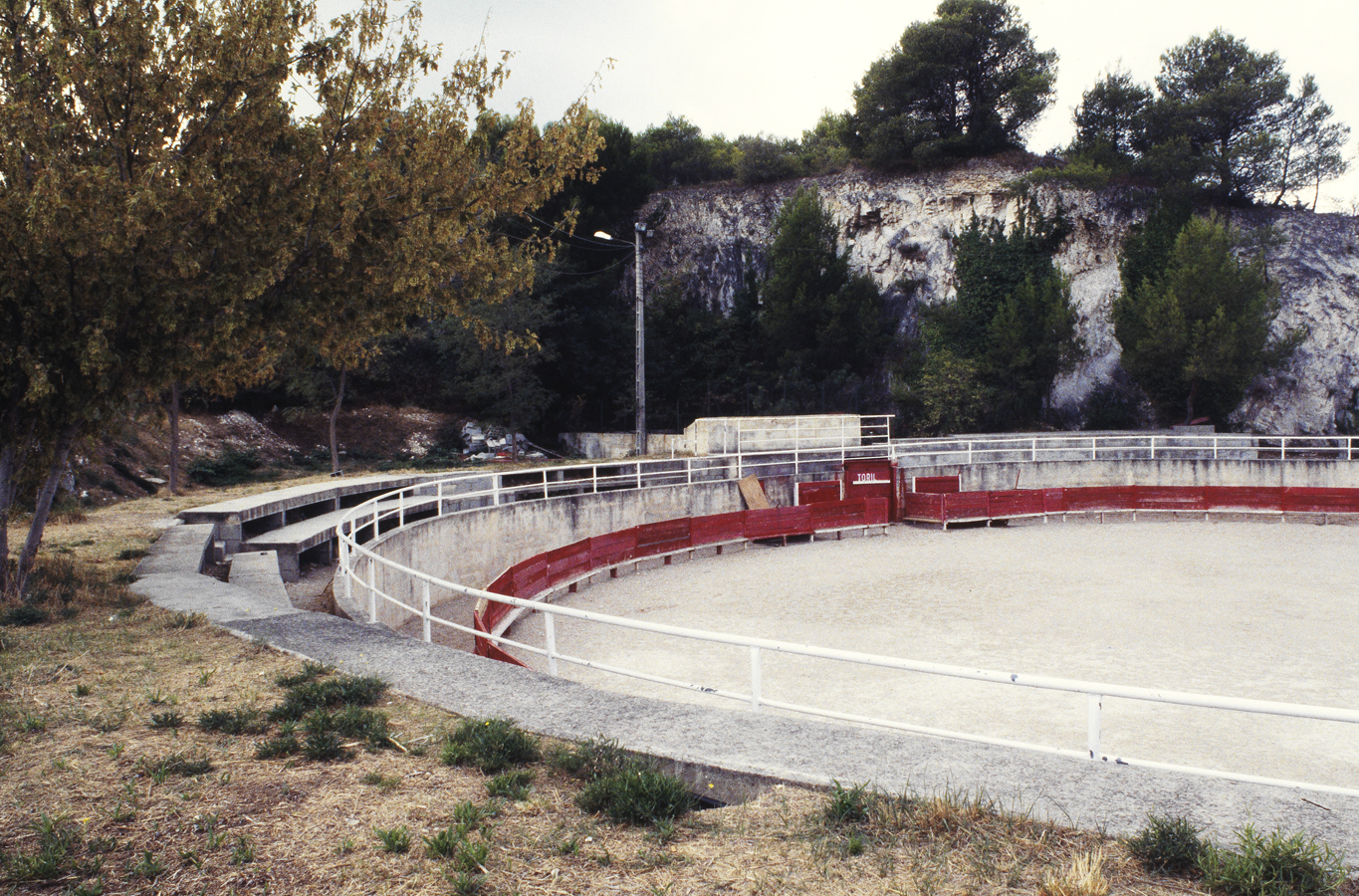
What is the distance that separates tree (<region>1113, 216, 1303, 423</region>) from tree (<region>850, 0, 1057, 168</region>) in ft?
45.0

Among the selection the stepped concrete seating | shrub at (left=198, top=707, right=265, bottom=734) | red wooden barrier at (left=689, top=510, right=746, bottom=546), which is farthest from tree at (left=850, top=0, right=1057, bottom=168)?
shrub at (left=198, top=707, right=265, bottom=734)

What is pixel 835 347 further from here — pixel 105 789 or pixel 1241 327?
pixel 105 789

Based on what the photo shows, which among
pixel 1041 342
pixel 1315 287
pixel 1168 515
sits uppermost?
pixel 1315 287

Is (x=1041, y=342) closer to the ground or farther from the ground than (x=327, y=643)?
farther from the ground

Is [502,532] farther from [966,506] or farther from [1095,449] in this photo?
[1095,449]

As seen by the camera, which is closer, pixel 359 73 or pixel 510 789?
pixel 510 789

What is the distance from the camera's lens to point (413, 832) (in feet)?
12.6

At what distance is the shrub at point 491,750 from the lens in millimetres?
4590

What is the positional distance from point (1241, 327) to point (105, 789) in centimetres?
4240

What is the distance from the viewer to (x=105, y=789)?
4.29m

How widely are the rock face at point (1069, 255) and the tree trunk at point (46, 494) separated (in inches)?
1656

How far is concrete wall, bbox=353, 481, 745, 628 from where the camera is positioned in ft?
43.5

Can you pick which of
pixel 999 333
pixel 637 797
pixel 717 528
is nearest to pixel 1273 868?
pixel 637 797

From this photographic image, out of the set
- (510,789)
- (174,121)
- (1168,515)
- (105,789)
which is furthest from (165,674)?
(1168,515)
